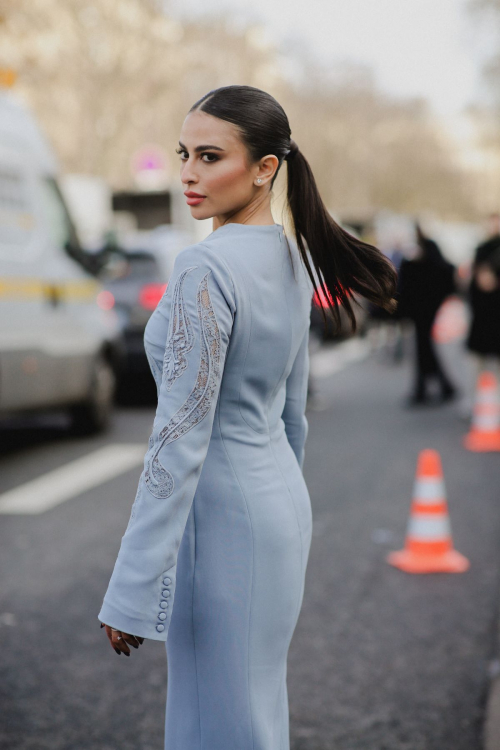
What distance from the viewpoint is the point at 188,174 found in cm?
214

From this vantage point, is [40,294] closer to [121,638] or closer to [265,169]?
[265,169]

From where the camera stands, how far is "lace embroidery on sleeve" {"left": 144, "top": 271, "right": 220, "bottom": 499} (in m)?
1.99

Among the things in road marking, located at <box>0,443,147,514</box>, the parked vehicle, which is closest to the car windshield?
the parked vehicle

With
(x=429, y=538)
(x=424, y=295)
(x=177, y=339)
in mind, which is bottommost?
(x=424, y=295)

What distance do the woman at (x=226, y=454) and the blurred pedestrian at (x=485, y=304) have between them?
869 centimetres

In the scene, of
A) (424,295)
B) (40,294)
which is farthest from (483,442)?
(40,294)

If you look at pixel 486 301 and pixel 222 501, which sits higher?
pixel 222 501

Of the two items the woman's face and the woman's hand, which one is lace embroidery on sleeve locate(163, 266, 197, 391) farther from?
the woman's hand

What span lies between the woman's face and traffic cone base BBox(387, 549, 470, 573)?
12.3ft

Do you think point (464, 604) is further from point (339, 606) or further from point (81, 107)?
point (81, 107)

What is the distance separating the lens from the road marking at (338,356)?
1650cm

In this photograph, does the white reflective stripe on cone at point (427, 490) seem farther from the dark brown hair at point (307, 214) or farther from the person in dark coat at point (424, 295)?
the person in dark coat at point (424, 295)

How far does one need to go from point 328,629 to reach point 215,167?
2914 mm

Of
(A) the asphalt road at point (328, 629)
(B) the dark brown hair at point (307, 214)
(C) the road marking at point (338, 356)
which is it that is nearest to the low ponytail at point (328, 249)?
(B) the dark brown hair at point (307, 214)
